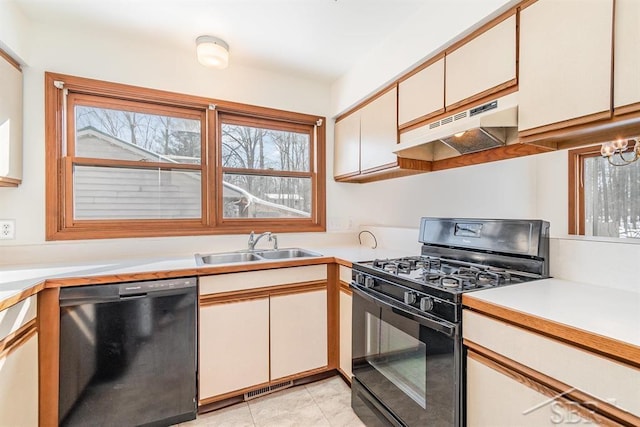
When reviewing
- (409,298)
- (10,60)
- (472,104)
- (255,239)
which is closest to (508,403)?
(409,298)

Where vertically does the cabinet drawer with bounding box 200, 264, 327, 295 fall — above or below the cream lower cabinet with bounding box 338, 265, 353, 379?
above

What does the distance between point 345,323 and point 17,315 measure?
65.5 inches

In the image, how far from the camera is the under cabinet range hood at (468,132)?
1.34 metres

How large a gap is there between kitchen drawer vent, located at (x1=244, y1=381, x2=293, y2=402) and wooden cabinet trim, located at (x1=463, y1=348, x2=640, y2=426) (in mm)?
1350

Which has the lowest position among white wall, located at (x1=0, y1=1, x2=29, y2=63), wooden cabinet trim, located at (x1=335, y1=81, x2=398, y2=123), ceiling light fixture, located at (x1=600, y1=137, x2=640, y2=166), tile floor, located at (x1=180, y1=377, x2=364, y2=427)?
tile floor, located at (x1=180, y1=377, x2=364, y2=427)

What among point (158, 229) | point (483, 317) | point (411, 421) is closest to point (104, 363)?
point (158, 229)

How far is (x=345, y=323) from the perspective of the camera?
6.54 ft

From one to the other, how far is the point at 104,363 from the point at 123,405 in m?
0.25

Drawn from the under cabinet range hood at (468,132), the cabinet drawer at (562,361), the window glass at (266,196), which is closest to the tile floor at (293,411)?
the cabinet drawer at (562,361)

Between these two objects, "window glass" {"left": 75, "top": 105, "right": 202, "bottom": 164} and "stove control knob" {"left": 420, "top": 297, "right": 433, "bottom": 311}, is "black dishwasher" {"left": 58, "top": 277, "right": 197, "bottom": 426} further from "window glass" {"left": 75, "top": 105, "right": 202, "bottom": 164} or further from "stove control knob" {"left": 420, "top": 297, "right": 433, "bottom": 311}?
"stove control knob" {"left": 420, "top": 297, "right": 433, "bottom": 311}

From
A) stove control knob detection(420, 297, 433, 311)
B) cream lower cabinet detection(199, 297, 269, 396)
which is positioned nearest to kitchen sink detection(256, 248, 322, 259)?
cream lower cabinet detection(199, 297, 269, 396)

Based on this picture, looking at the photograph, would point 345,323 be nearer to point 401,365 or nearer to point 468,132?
point 401,365

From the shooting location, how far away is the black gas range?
1186 mm

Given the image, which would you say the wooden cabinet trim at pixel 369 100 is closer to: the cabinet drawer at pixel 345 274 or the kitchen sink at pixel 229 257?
the cabinet drawer at pixel 345 274
